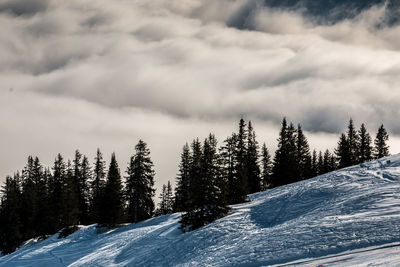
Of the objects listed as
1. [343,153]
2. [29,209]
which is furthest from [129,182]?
[343,153]

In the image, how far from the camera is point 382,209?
21641 mm

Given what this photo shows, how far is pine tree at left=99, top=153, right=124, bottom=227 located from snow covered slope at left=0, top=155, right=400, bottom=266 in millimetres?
7599

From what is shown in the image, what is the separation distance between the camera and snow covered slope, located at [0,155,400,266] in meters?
18.9

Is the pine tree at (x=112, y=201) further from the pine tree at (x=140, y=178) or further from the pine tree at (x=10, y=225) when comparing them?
the pine tree at (x=10, y=225)

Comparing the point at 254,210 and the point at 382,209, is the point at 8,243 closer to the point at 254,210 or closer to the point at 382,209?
the point at 254,210

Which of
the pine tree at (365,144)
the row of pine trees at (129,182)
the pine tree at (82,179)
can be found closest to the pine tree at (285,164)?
the row of pine trees at (129,182)

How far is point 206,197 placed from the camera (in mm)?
29922

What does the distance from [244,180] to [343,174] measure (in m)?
12.9

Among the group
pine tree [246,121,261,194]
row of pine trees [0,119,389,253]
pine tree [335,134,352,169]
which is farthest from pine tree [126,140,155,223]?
pine tree [335,134,352,169]

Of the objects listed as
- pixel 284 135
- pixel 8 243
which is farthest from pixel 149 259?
pixel 8 243

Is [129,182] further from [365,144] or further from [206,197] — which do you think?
[365,144]

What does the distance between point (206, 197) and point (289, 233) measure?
378 inches

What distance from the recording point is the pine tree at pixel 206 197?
2973 centimetres

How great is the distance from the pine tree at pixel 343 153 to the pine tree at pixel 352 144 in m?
0.42
